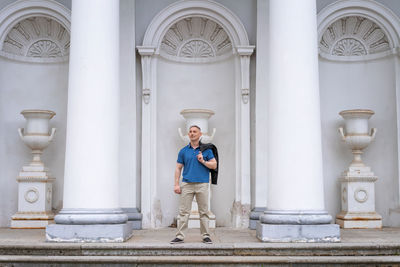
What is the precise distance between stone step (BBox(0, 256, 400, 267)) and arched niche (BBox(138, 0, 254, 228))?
4.21m

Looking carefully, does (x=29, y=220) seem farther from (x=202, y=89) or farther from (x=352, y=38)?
(x=352, y=38)

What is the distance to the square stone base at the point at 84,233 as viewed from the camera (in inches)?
325

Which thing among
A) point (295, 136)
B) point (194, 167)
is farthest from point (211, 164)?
point (295, 136)

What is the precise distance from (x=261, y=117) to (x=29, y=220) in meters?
5.89

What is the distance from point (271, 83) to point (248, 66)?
306 cm

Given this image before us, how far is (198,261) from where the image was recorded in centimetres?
736

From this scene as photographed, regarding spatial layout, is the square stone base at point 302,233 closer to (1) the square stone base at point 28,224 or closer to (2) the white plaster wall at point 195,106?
(2) the white plaster wall at point 195,106

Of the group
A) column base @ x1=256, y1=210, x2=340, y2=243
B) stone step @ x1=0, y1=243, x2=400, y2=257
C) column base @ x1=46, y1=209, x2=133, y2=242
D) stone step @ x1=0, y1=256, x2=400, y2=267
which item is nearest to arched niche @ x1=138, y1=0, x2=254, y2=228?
column base @ x1=256, y1=210, x2=340, y2=243

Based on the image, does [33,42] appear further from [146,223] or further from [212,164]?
[212,164]

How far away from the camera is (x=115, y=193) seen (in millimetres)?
8875

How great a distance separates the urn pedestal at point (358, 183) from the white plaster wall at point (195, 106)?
8.91 ft

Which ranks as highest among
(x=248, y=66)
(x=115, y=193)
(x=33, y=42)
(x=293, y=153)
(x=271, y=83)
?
(x=33, y=42)

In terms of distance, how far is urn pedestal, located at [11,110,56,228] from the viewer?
1134 cm

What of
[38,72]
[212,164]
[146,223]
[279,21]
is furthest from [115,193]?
[38,72]
